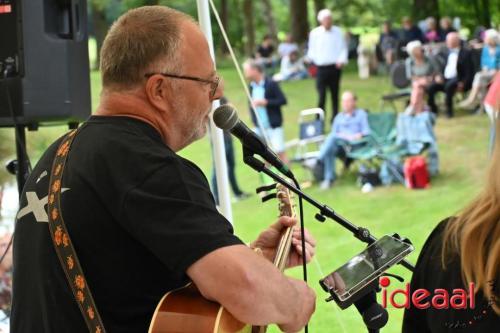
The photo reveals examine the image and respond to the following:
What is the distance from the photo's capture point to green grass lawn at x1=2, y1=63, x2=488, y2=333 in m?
→ 5.64

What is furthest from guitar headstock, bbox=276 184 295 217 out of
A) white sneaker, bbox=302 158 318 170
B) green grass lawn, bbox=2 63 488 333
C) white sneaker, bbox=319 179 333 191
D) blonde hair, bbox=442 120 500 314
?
white sneaker, bbox=302 158 318 170

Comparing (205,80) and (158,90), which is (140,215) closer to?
(158,90)

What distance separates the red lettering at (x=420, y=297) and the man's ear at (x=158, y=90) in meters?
0.80

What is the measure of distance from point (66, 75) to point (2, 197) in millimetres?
1350

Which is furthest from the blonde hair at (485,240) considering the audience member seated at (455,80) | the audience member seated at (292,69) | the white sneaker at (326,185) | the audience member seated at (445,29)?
the audience member seated at (292,69)

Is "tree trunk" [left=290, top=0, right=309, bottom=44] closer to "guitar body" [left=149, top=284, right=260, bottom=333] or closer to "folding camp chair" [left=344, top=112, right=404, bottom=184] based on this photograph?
"folding camp chair" [left=344, top=112, right=404, bottom=184]

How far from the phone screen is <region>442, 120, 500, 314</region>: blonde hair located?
0.51m

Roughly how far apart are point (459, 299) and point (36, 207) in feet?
3.60

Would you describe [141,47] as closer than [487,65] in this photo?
Yes

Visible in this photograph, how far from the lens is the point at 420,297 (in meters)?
1.76

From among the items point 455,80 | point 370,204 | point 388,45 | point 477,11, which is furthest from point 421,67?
point 477,11

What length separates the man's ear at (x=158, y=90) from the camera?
2.08m

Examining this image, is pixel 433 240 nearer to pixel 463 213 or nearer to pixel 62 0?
pixel 463 213

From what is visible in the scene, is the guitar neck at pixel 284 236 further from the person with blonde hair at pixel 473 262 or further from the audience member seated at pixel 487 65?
the audience member seated at pixel 487 65
